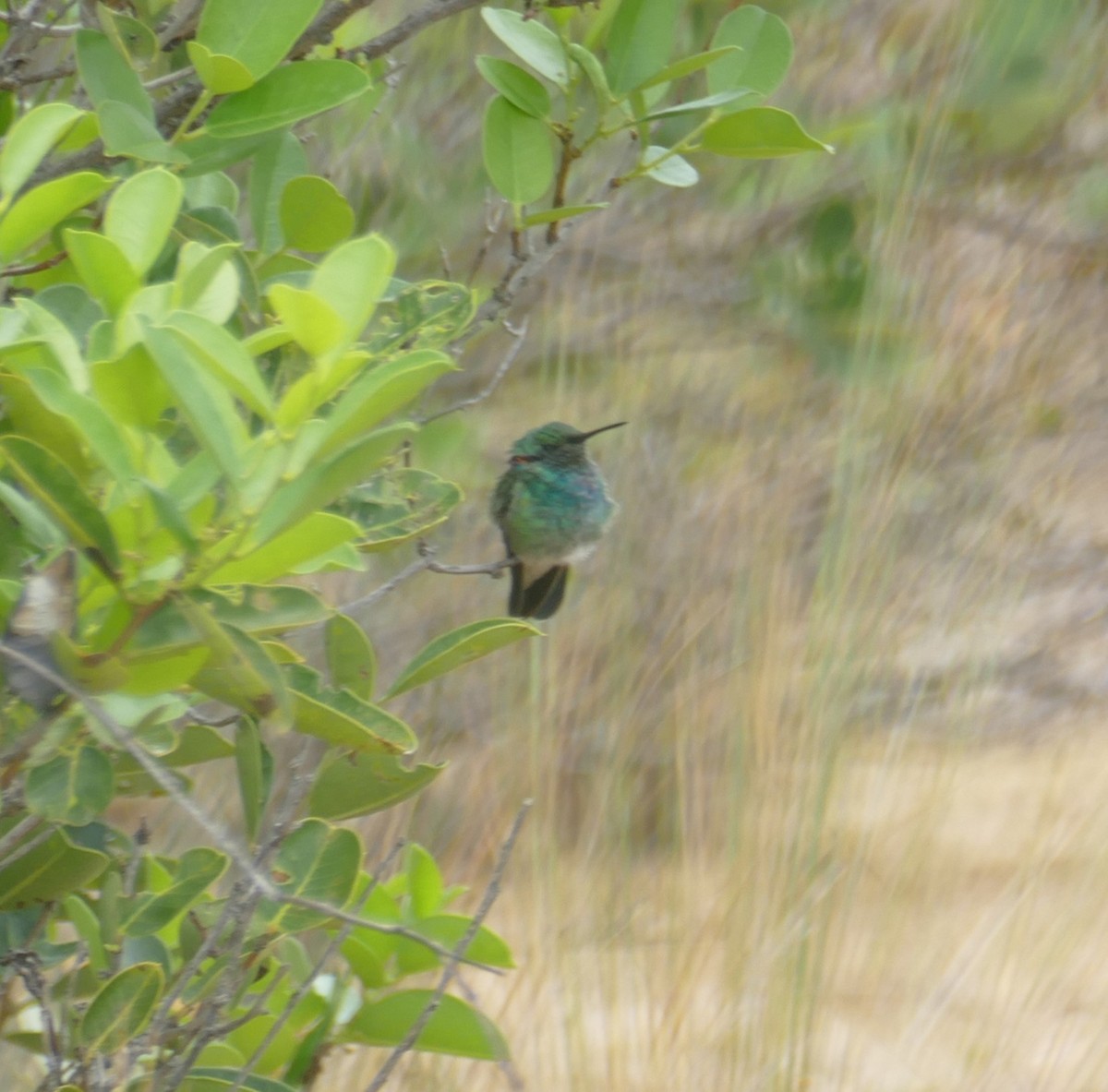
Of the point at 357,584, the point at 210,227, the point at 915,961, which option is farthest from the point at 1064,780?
the point at 210,227

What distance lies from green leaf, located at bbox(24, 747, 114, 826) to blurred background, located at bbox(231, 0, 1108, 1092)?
0.69 metres

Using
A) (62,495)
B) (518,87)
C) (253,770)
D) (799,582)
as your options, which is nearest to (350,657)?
(253,770)

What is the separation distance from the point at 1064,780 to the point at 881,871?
0.43 metres

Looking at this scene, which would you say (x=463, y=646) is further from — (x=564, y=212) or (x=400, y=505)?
(x=564, y=212)

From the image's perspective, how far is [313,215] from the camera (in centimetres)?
87

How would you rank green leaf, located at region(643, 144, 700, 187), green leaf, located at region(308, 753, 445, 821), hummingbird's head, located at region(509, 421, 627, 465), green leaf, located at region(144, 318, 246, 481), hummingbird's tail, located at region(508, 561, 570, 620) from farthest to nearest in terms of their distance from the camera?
hummingbird's head, located at region(509, 421, 627, 465)
hummingbird's tail, located at region(508, 561, 570, 620)
green leaf, located at region(643, 144, 700, 187)
green leaf, located at region(308, 753, 445, 821)
green leaf, located at region(144, 318, 246, 481)

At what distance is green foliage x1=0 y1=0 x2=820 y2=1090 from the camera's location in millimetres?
509

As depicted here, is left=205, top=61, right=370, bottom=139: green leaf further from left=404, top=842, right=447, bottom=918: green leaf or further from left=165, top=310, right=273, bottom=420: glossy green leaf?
left=404, top=842, right=447, bottom=918: green leaf

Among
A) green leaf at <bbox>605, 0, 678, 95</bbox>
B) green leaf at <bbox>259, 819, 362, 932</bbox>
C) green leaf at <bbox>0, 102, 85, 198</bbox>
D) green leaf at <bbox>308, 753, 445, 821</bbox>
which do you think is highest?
green leaf at <bbox>0, 102, 85, 198</bbox>

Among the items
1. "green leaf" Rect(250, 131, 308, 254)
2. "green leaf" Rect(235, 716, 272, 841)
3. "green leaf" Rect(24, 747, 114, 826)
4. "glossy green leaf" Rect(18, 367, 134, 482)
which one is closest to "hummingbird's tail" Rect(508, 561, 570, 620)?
"green leaf" Rect(250, 131, 308, 254)

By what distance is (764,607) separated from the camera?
195 cm

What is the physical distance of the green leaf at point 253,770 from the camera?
0.73m

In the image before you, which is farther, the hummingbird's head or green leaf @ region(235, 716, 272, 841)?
the hummingbird's head

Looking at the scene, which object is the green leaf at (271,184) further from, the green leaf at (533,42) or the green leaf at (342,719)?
the green leaf at (342,719)
